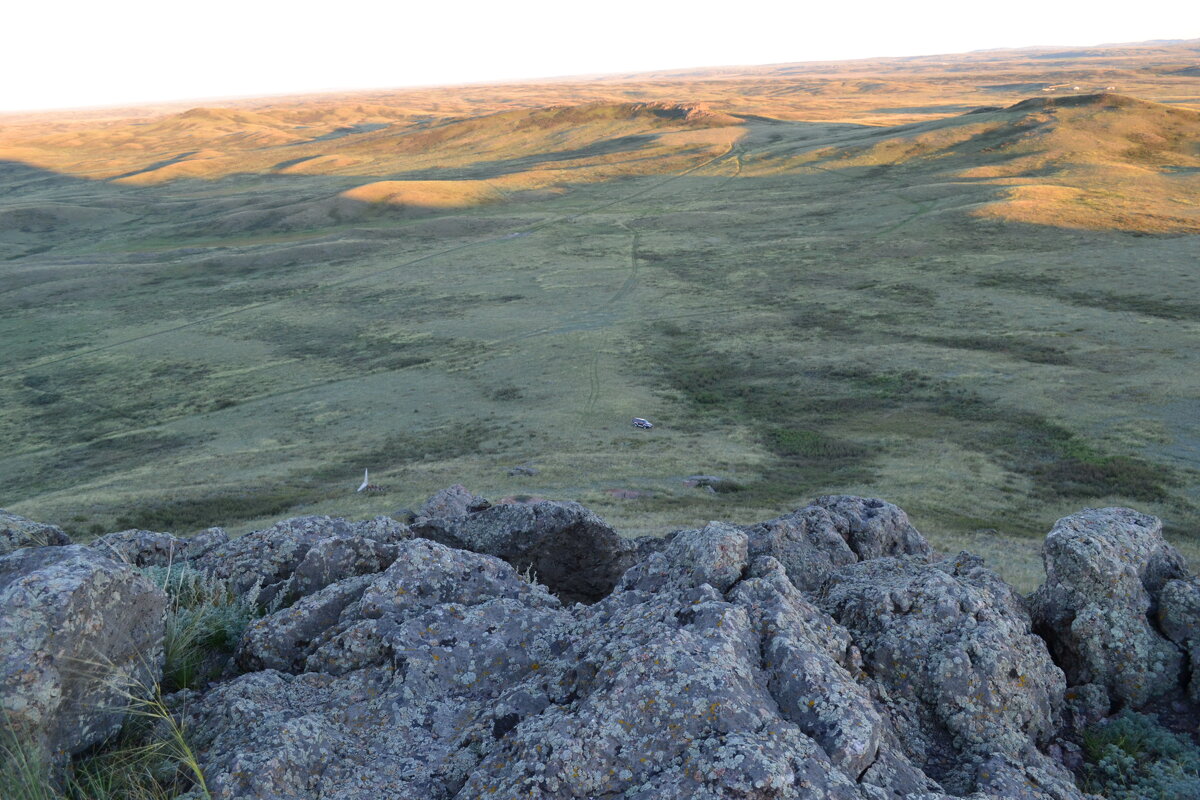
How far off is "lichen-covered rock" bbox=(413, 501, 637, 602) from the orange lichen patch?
10710cm

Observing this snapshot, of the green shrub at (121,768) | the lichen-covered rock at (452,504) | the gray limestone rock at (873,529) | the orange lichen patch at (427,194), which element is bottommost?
the orange lichen patch at (427,194)

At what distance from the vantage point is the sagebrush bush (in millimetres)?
6637

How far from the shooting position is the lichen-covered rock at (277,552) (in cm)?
959

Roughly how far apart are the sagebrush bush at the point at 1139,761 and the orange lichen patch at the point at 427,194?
113 metres

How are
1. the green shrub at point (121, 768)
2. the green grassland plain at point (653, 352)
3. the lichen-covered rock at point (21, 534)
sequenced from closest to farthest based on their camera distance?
the green shrub at point (121, 768) → the lichen-covered rock at point (21, 534) → the green grassland plain at point (653, 352)

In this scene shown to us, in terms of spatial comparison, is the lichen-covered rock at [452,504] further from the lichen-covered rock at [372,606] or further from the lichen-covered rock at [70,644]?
the lichen-covered rock at [70,644]

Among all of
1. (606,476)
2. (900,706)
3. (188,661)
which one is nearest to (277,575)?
(188,661)

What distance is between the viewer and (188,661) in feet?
25.0

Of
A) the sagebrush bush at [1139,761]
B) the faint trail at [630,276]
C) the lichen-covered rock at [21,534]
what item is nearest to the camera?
the sagebrush bush at [1139,761]

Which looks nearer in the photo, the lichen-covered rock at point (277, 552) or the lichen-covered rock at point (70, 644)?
the lichen-covered rock at point (70, 644)

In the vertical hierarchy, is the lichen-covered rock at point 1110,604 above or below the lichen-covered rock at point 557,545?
above

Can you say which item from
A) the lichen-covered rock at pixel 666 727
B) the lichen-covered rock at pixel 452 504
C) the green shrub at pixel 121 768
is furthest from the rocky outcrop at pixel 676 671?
the lichen-covered rock at pixel 452 504

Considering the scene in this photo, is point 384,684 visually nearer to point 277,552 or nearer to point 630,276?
point 277,552

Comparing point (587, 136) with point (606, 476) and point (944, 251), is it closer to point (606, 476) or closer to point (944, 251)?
point (944, 251)
